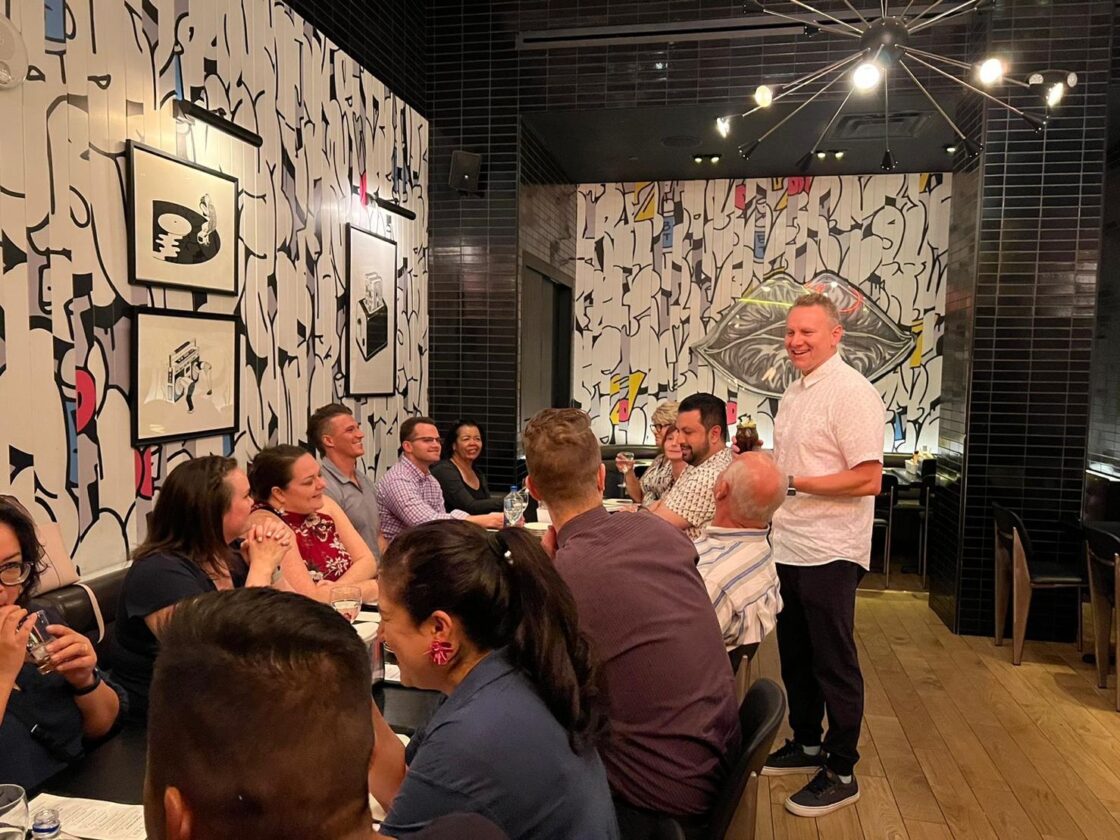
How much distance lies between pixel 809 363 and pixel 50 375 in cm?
261

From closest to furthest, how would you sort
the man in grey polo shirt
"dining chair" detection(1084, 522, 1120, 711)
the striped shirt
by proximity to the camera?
the striped shirt < the man in grey polo shirt < "dining chair" detection(1084, 522, 1120, 711)

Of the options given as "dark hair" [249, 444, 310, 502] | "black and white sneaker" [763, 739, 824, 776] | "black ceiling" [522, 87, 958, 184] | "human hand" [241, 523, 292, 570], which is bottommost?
"black and white sneaker" [763, 739, 824, 776]

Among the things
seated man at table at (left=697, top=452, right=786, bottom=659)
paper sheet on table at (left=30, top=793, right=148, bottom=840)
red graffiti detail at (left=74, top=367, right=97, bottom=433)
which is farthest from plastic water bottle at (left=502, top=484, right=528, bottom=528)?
paper sheet on table at (left=30, top=793, right=148, bottom=840)

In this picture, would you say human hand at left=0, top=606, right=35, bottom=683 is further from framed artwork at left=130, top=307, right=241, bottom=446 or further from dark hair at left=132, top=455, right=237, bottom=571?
framed artwork at left=130, top=307, right=241, bottom=446

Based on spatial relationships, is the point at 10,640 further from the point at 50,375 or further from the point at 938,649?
the point at 938,649

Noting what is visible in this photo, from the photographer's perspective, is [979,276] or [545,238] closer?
[979,276]

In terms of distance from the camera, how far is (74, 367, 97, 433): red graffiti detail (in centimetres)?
265

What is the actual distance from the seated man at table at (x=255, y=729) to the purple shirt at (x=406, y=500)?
10.5 feet

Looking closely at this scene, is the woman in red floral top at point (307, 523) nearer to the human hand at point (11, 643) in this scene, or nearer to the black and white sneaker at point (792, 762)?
the human hand at point (11, 643)

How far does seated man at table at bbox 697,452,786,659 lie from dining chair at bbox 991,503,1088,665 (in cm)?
248

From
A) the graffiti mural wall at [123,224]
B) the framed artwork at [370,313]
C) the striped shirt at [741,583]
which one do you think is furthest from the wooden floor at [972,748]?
the framed artwork at [370,313]

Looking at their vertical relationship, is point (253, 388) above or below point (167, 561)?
above

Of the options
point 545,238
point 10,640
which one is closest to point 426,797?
point 10,640

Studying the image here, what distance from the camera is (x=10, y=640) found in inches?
58.9
